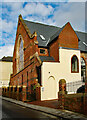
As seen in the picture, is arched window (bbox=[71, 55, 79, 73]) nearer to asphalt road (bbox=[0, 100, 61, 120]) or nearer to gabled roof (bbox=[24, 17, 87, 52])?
gabled roof (bbox=[24, 17, 87, 52])

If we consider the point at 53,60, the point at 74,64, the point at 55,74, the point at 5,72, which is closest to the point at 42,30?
the point at 53,60

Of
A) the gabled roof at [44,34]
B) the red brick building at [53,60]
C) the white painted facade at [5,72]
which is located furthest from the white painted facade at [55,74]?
the white painted facade at [5,72]

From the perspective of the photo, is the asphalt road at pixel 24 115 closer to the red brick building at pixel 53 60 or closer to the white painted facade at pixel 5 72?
the red brick building at pixel 53 60

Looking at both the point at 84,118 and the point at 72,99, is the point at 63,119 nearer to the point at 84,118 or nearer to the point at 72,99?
the point at 84,118

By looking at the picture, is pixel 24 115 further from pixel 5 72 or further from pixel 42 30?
pixel 5 72

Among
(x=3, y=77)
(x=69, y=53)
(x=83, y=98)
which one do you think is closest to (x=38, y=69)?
(x=69, y=53)

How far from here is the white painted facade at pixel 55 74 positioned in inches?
832

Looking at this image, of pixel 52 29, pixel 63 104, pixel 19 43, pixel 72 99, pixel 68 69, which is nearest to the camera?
pixel 72 99

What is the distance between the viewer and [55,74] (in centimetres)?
2214

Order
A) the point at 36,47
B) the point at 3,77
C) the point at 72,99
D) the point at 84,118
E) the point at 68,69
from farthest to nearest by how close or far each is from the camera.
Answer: the point at 3,77 < the point at 36,47 < the point at 68,69 < the point at 72,99 < the point at 84,118

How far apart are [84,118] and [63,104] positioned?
3691 millimetres

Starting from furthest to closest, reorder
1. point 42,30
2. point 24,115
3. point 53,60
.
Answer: point 42,30 < point 53,60 < point 24,115

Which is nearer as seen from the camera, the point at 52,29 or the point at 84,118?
the point at 84,118

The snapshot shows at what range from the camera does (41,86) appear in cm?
2114
